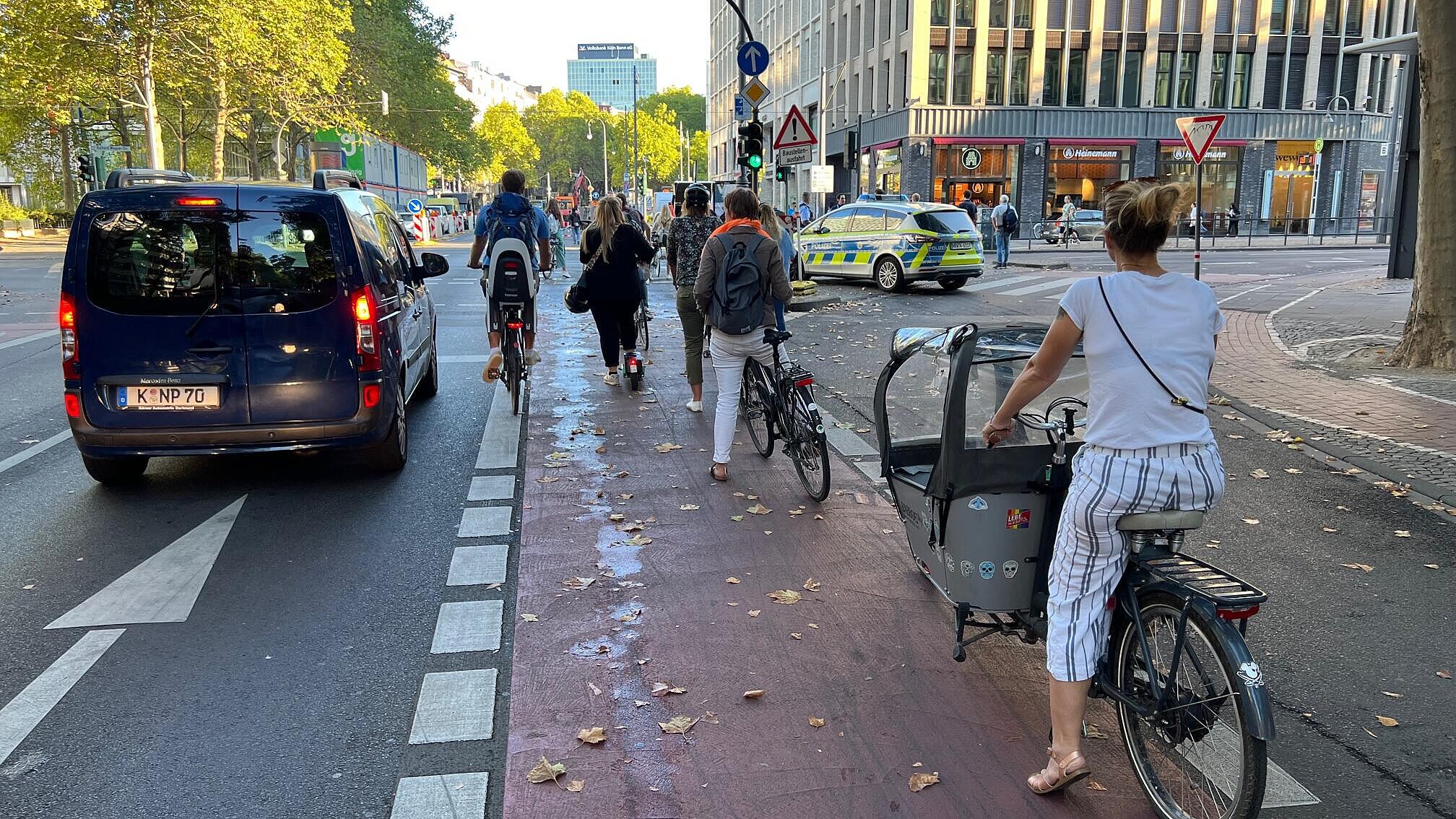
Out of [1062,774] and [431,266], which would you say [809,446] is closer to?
[1062,774]

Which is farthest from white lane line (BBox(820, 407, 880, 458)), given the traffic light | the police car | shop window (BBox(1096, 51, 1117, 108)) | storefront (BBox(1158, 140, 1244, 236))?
storefront (BBox(1158, 140, 1244, 236))

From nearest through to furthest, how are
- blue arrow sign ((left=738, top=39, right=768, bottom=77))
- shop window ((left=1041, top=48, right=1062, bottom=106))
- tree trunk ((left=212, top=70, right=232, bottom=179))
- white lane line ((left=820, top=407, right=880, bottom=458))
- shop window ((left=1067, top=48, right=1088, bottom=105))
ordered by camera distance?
white lane line ((left=820, top=407, right=880, bottom=458)) < blue arrow sign ((left=738, top=39, right=768, bottom=77)) < tree trunk ((left=212, top=70, right=232, bottom=179)) < shop window ((left=1041, top=48, right=1062, bottom=106)) < shop window ((left=1067, top=48, right=1088, bottom=105))

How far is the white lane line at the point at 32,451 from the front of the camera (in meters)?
7.04

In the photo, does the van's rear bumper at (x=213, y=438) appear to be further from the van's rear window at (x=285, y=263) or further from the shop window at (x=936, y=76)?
the shop window at (x=936, y=76)

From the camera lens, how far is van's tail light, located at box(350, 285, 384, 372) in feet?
20.1

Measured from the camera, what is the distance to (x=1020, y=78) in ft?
139

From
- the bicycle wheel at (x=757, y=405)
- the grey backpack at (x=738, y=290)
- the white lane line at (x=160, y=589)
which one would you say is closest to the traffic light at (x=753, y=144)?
the bicycle wheel at (x=757, y=405)

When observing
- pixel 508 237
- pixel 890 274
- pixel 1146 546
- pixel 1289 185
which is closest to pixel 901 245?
pixel 890 274

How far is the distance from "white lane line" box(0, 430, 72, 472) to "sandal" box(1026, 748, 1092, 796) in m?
6.75

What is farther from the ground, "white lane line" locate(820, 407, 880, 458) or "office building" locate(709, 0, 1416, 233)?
"office building" locate(709, 0, 1416, 233)

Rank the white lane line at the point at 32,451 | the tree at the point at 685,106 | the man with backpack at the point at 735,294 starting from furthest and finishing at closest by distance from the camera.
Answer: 1. the tree at the point at 685,106
2. the white lane line at the point at 32,451
3. the man with backpack at the point at 735,294

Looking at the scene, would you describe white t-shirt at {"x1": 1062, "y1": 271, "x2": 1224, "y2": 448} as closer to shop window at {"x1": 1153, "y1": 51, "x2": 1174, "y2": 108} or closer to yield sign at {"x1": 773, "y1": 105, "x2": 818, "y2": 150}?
yield sign at {"x1": 773, "y1": 105, "x2": 818, "y2": 150}

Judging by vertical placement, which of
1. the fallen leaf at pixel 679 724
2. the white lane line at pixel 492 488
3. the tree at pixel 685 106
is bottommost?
the fallen leaf at pixel 679 724

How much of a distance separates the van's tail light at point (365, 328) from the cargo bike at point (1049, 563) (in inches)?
130
